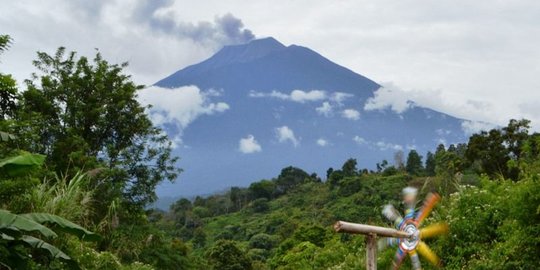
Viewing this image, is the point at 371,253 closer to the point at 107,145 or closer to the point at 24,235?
the point at 24,235

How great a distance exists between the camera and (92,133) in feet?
62.2

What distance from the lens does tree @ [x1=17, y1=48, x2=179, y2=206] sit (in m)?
18.2

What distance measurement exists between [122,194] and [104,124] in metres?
2.28

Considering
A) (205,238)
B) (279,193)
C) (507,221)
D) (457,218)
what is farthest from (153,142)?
(279,193)

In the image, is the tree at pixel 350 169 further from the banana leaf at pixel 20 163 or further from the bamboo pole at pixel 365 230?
the banana leaf at pixel 20 163

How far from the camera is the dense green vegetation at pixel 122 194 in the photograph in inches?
351

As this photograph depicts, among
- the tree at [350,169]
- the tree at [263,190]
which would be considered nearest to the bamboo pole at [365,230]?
the tree at [350,169]

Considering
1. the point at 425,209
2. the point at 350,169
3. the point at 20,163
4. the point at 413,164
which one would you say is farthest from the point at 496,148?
the point at 350,169

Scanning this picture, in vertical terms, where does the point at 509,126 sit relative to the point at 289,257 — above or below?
above

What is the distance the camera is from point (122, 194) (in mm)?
18375

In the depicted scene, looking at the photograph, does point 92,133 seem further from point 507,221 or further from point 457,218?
point 507,221

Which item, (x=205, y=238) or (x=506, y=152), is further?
(x=205, y=238)

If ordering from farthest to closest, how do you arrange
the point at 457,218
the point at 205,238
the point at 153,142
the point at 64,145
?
the point at 205,238, the point at 153,142, the point at 64,145, the point at 457,218

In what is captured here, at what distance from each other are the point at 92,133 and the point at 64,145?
1806 millimetres
